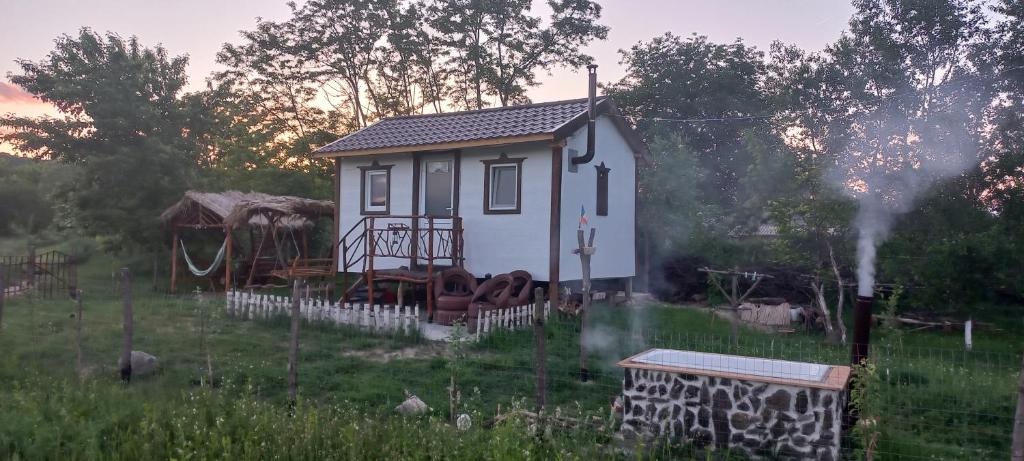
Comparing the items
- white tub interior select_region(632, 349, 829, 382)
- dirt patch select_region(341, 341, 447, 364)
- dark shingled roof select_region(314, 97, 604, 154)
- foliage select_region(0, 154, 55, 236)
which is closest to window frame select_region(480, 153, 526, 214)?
dark shingled roof select_region(314, 97, 604, 154)

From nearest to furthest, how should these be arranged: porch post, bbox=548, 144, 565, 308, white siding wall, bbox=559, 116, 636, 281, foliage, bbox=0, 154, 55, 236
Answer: porch post, bbox=548, 144, 565, 308 < white siding wall, bbox=559, 116, 636, 281 < foliage, bbox=0, 154, 55, 236

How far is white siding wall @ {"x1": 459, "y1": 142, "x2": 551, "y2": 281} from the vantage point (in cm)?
1472

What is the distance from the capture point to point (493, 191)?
15555 millimetres

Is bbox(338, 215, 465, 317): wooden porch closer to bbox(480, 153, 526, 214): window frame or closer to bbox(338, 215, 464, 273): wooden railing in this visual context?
bbox(338, 215, 464, 273): wooden railing

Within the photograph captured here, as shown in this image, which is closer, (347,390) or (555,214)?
(347,390)

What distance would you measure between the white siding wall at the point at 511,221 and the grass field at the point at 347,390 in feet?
6.15

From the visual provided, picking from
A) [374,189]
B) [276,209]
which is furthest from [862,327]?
[276,209]

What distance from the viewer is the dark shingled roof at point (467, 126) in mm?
14875

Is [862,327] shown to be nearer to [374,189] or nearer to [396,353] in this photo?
[396,353]

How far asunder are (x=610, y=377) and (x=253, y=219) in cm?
1333

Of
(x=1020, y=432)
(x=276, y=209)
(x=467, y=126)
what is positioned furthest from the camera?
(x=276, y=209)

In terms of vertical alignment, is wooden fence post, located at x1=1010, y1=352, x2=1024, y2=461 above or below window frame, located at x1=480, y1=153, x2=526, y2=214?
below

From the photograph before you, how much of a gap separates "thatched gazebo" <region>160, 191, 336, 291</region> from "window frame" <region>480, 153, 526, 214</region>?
13.7 feet

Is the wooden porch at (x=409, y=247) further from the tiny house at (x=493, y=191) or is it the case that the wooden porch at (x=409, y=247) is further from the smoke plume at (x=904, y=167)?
the smoke plume at (x=904, y=167)
